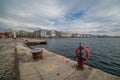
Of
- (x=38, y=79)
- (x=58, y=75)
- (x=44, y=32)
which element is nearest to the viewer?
(x=38, y=79)

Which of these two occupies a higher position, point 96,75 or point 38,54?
point 38,54

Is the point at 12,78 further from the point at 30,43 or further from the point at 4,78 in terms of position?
the point at 30,43

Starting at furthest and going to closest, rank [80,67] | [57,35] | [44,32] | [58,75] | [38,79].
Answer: [57,35] < [44,32] < [80,67] < [58,75] < [38,79]

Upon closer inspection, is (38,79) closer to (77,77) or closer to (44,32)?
(77,77)

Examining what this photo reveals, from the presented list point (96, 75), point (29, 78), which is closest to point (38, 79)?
point (29, 78)

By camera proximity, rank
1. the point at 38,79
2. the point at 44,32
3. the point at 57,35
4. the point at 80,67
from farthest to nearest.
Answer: the point at 57,35
the point at 44,32
the point at 80,67
the point at 38,79

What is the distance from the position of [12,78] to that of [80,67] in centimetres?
347

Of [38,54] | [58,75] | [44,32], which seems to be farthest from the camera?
[44,32]

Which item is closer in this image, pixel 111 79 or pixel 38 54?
pixel 111 79

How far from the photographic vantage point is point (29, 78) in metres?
3.41

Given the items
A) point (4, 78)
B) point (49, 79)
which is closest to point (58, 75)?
point (49, 79)

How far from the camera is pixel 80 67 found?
443 cm

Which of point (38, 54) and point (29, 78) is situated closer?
point (29, 78)

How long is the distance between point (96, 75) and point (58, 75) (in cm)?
185
